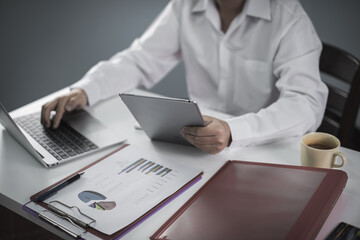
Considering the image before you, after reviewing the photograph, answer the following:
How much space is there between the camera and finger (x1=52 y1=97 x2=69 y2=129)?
1.16 meters

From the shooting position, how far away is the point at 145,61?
155 cm

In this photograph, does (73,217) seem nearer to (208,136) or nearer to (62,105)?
(208,136)

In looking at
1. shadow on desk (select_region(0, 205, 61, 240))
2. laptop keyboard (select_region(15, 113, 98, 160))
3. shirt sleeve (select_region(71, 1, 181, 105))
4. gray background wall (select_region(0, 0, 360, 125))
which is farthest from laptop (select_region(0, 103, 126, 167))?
gray background wall (select_region(0, 0, 360, 125))

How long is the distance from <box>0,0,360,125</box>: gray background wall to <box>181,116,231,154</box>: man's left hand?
148cm

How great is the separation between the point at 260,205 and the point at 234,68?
757 mm

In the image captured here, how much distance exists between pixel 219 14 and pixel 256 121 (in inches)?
21.1

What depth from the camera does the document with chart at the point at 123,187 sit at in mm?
797

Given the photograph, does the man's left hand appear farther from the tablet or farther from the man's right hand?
the man's right hand

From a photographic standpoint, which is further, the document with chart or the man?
the man

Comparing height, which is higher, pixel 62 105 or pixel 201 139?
pixel 62 105

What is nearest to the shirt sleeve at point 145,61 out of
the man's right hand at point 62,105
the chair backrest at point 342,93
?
the man's right hand at point 62,105

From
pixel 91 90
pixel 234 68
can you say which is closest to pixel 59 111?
pixel 91 90

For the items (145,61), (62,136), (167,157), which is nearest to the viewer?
(167,157)

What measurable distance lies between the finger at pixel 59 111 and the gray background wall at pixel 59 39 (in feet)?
4.10
